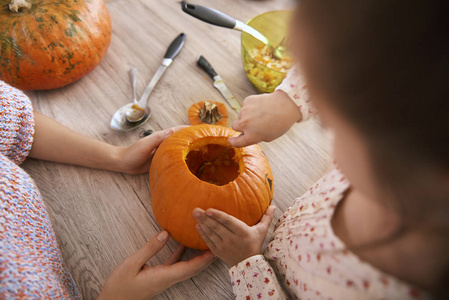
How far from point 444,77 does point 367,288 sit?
29 centimetres

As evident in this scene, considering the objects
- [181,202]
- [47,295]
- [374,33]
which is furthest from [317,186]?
[47,295]

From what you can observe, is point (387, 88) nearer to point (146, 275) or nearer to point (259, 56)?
point (146, 275)

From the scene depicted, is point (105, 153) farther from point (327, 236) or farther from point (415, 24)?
point (415, 24)

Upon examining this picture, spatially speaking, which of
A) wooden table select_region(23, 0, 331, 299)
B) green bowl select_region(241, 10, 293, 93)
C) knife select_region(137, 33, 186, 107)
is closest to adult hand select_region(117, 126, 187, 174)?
wooden table select_region(23, 0, 331, 299)

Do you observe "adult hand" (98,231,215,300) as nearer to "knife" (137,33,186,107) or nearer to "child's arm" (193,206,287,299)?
"child's arm" (193,206,287,299)

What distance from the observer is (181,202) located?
611 mm

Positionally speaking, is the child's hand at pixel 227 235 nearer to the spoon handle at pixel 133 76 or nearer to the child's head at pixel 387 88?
the child's head at pixel 387 88

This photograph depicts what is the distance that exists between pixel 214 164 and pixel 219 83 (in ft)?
1.10

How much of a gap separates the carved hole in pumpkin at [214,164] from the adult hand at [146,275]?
192 millimetres

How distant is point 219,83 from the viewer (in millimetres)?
975

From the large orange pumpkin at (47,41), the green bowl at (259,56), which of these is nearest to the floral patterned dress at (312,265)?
the green bowl at (259,56)

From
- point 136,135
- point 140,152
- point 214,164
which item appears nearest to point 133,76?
point 136,135

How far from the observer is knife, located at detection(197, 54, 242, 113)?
0.94m

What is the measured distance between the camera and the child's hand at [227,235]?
566 mm
